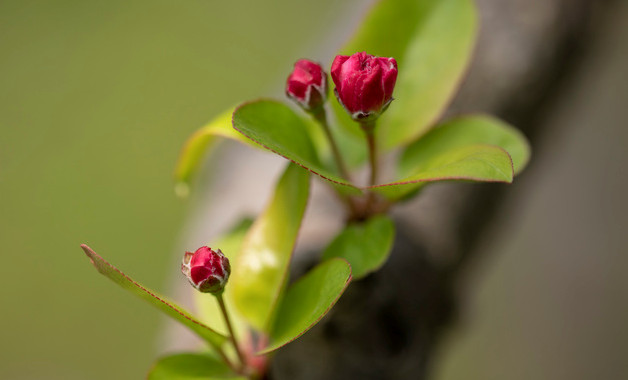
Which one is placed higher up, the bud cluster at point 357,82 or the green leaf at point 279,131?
the bud cluster at point 357,82

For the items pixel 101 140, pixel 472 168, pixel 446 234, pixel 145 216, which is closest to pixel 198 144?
pixel 472 168

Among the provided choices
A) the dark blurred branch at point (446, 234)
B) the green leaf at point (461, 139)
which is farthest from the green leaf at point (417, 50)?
the dark blurred branch at point (446, 234)

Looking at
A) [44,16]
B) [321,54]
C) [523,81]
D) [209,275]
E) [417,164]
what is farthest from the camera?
[44,16]

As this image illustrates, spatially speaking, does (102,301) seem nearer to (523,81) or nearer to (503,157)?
→ (523,81)

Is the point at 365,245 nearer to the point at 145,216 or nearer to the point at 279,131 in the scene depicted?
the point at 279,131

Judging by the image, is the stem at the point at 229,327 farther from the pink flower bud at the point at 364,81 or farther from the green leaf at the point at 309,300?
the pink flower bud at the point at 364,81

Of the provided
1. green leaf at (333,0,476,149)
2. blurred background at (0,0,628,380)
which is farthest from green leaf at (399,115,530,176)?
blurred background at (0,0,628,380)

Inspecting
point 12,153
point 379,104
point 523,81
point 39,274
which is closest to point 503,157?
point 379,104
